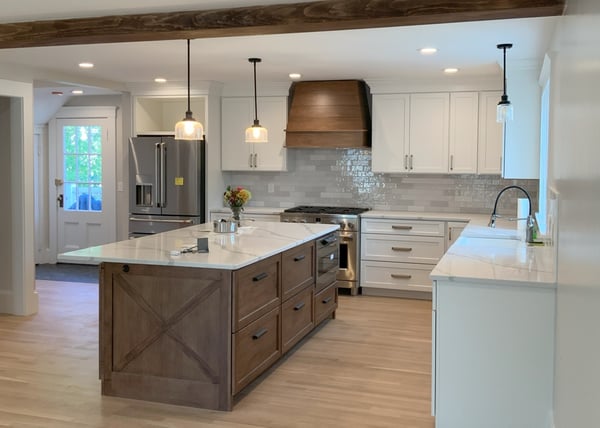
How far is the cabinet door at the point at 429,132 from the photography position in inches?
271

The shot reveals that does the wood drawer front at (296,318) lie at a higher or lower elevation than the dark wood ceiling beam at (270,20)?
lower

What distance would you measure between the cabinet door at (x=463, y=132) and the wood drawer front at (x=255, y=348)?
10.6ft

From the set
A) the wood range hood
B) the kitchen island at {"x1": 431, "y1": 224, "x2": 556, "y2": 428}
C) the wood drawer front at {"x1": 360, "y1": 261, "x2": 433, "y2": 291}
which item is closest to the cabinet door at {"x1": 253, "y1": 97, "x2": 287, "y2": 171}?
the wood range hood

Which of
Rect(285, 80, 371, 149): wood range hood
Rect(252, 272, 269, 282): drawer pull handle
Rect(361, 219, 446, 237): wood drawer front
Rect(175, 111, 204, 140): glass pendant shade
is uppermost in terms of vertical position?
Rect(285, 80, 371, 149): wood range hood

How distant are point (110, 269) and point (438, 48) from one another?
2.95 m

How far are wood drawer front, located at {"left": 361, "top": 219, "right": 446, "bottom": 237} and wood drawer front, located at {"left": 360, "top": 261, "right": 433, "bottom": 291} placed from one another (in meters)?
0.34

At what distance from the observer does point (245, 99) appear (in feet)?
24.5

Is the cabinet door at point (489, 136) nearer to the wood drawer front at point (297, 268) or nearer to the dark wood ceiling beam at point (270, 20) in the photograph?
the wood drawer front at point (297, 268)

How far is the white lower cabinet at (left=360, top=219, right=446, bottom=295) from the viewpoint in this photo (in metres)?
6.77

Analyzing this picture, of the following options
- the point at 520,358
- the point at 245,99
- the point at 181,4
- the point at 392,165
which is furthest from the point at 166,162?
the point at 520,358

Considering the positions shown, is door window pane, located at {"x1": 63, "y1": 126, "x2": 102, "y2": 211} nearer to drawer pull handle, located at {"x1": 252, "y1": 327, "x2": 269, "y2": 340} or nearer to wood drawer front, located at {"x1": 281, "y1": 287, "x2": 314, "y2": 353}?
wood drawer front, located at {"x1": 281, "y1": 287, "x2": 314, "y2": 353}

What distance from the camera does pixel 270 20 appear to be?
3.44 meters

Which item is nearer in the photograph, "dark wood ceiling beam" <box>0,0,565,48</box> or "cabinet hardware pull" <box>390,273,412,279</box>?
"dark wood ceiling beam" <box>0,0,565,48</box>

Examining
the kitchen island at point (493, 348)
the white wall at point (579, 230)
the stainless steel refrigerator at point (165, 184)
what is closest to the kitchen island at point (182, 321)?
the kitchen island at point (493, 348)
